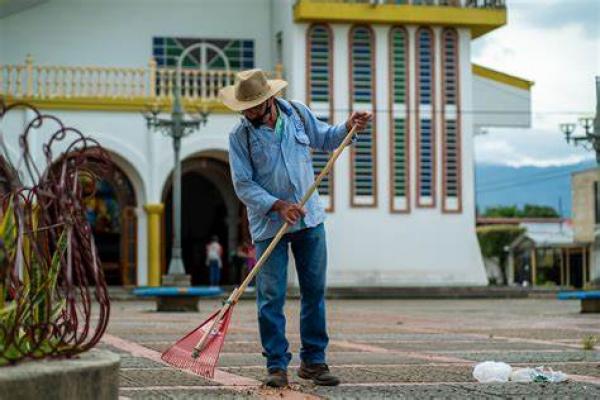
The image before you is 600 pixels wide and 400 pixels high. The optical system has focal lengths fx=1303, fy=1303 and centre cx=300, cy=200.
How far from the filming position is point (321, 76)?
31391 millimetres

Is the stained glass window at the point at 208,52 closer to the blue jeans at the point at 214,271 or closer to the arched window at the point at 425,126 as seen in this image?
the arched window at the point at 425,126

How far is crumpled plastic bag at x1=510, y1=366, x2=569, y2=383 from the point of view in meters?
6.61

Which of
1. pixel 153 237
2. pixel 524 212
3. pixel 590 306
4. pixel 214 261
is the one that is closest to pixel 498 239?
pixel 214 261

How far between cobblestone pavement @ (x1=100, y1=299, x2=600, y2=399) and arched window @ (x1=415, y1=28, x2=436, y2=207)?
16.3 m

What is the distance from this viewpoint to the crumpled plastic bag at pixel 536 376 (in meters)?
6.61

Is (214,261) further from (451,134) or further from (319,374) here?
(319,374)

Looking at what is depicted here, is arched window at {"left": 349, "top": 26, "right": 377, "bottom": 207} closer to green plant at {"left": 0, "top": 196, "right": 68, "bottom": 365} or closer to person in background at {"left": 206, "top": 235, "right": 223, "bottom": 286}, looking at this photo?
person in background at {"left": 206, "top": 235, "right": 223, "bottom": 286}

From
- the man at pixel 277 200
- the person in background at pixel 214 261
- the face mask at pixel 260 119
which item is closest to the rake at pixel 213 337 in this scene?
the man at pixel 277 200

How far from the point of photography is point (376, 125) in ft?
104

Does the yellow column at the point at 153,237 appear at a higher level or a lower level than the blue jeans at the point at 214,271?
higher

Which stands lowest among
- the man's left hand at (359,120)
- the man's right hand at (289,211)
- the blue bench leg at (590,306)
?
the blue bench leg at (590,306)

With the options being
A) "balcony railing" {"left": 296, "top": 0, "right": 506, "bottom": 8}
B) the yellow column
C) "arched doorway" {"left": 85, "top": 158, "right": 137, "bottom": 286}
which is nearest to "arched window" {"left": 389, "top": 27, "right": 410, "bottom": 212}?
"balcony railing" {"left": 296, "top": 0, "right": 506, "bottom": 8}

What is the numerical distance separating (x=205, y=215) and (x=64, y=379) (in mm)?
33355

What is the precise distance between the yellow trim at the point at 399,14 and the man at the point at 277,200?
2426cm
